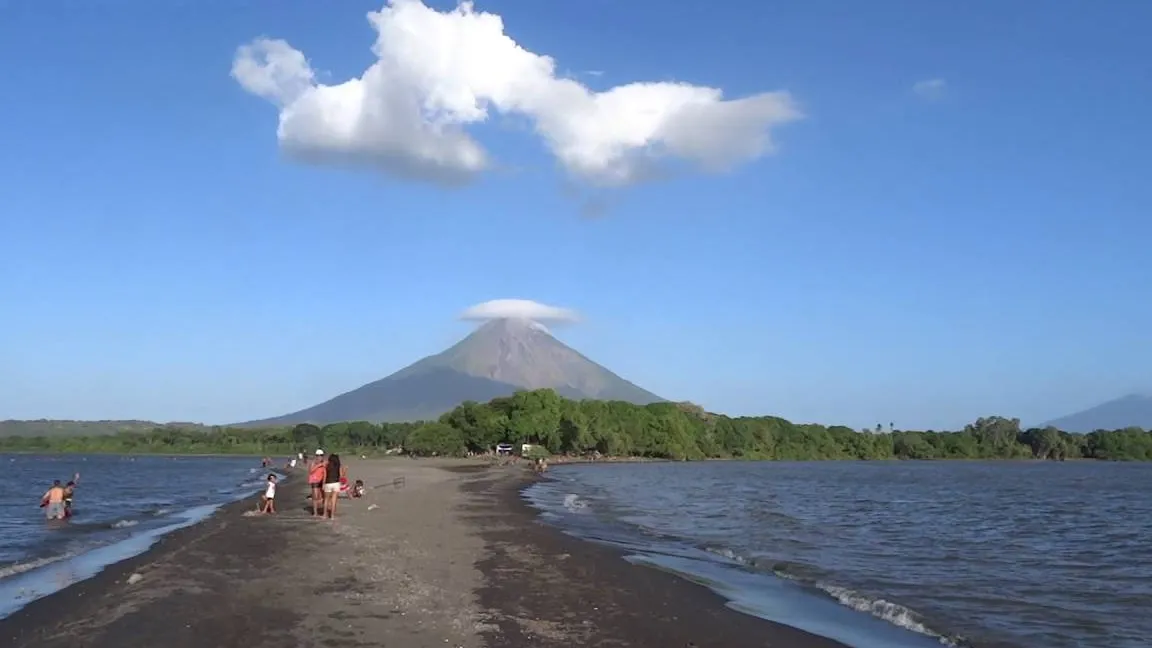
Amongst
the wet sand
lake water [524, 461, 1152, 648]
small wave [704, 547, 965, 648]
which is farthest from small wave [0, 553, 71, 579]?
small wave [704, 547, 965, 648]

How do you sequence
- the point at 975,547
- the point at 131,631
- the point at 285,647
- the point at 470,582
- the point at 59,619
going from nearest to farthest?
the point at 285,647, the point at 131,631, the point at 59,619, the point at 470,582, the point at 975,547

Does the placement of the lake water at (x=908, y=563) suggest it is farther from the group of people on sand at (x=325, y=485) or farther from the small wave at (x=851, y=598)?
the group of people on sand at (x=325, y=485)

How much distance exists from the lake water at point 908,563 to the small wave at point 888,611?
1.4 inches

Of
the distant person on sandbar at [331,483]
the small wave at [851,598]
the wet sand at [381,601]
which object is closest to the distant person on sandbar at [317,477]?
the distant person on sandbar at [331,483]

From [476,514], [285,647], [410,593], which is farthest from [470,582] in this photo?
[476,514]

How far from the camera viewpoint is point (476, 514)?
33.5 m

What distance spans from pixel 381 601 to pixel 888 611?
8.76m

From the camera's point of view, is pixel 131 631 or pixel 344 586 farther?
pixel 344 586

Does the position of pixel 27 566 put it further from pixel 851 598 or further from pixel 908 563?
pixel 908 563

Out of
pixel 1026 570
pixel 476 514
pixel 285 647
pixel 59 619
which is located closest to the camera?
pixel 285 647

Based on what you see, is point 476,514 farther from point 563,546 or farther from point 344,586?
point 344,586

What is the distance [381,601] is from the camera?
13.8 metres

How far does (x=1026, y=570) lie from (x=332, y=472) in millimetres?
20187

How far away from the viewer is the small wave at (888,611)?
46.2ft
